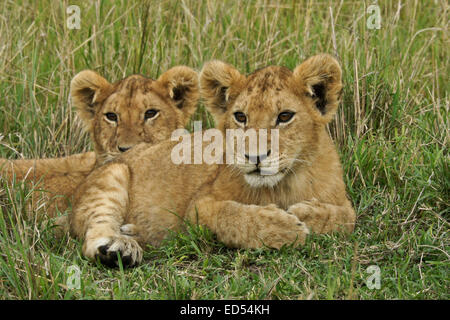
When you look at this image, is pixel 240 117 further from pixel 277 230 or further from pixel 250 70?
pixel 250 70

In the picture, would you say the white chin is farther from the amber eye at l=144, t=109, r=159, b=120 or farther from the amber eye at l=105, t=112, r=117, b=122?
the amber eye at l=105, t=112, r=117, b=122

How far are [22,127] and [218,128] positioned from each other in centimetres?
196

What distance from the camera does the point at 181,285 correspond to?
375cm

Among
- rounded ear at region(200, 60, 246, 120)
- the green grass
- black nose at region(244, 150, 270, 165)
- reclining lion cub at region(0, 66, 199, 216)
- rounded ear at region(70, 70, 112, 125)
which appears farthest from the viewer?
rounded ear at region(70, 70, 112, 125)

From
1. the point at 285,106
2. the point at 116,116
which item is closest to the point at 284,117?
the point at 285,106

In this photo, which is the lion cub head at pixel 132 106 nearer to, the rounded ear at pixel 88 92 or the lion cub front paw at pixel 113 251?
the rounded ear at pixel 88 92

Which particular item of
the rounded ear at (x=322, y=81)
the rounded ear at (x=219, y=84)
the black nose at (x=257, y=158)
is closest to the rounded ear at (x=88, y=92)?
the rounded ear at (x=219, y=84)

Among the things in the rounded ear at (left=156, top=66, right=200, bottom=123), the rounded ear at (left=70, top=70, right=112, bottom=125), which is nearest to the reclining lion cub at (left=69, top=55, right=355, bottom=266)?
the rounded ear at (left=156, top=66, right=200, bottom=123)

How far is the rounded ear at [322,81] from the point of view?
439cm

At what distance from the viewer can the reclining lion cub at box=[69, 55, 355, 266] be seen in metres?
4.25

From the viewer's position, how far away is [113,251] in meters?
4.31

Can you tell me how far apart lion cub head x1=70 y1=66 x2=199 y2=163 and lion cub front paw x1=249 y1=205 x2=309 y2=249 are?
5.36ft

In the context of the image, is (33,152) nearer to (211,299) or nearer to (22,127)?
(22,127)

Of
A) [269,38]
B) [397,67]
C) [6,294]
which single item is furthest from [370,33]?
[6,294]
